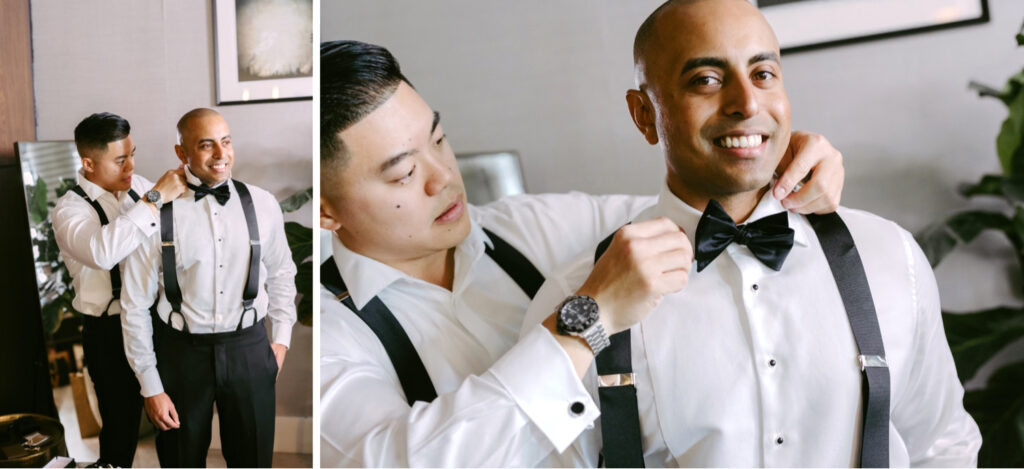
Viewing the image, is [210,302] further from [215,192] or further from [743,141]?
[743,141]

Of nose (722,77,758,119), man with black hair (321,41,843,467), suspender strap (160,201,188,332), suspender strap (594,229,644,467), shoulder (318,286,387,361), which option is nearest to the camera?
nose (722,77,758,119)

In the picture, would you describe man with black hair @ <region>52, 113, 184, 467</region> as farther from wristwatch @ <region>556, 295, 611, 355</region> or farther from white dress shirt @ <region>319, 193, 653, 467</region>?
wristwatch @ <region>556, 295, 611, 355</region>

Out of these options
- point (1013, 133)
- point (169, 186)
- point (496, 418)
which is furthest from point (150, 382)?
point (1013, 133)

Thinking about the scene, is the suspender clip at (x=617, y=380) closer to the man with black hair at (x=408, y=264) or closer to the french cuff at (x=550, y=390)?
the french cuff at (x=550, y=390)

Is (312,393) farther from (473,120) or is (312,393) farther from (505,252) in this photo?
(473,120)

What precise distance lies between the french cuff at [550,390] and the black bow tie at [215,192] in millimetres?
926

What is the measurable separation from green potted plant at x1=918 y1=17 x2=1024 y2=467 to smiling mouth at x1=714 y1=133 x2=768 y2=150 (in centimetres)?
42

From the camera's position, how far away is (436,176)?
1.58 metres

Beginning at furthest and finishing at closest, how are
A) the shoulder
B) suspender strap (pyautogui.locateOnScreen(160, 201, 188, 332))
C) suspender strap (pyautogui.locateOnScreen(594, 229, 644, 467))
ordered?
suspender strap (pyautogui.locateOnScreen(160, 201, 188, 332)) → the shoulder → suspender strap (pyautogui.locateOnScreen(594, 229, 644, 467))

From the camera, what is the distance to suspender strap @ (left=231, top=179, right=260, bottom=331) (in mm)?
1821

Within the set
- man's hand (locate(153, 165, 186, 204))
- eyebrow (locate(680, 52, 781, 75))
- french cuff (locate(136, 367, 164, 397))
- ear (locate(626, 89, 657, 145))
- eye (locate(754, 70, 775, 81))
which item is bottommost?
french cuff (locate(136, 367, 164, 397))

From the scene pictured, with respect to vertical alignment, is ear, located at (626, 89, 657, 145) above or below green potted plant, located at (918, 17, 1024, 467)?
above

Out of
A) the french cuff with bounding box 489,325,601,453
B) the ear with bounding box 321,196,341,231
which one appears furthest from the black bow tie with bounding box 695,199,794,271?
the ear with bounding box 321,196,341,231

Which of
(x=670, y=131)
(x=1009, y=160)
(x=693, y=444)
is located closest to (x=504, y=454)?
(x=693, y=444)
